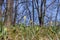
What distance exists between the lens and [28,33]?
3279 mm

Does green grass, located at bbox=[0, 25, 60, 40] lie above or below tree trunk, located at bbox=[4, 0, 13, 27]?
below

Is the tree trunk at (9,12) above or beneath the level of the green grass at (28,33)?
above

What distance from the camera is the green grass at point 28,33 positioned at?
3.22 meters

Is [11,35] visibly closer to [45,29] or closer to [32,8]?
[45,29]

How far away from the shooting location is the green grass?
10.6ft

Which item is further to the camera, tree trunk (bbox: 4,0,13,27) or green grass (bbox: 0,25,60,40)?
tree trunk (bbox: 4,0,13,27)

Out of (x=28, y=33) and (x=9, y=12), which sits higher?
(x=9, y=12)

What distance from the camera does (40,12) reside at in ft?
17.4

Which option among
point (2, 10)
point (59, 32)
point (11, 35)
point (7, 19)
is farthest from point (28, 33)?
point (2, 10)

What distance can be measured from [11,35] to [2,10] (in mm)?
1350

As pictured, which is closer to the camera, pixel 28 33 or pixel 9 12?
pixel 28 33

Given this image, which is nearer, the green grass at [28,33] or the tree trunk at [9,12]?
the green grass at [28,33]

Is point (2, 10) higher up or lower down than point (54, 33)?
higher up

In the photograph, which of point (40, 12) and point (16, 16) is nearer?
point (16, 16)
